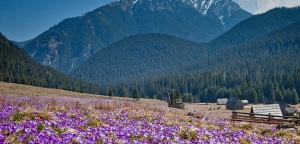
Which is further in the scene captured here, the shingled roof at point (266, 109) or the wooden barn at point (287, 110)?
the wooden barn at point (287, 110)

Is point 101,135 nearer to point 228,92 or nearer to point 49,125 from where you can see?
point 49,125

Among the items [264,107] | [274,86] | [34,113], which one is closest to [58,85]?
[274,86]

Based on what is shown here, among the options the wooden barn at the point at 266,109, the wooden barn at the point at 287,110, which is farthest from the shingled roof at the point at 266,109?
the wooden barn at the point at 287,110

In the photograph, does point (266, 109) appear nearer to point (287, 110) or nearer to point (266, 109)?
point (266, 109)

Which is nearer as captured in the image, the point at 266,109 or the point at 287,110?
the point at 266,109

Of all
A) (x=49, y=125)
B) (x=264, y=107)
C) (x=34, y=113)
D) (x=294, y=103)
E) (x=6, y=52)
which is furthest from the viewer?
(x=6, y=52)

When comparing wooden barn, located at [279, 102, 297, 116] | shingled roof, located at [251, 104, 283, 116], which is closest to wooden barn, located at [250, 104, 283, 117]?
shingled roof, located at [251, 104, 283, 116]

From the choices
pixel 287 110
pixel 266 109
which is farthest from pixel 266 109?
pixel 287 110

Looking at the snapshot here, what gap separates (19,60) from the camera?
190 meters

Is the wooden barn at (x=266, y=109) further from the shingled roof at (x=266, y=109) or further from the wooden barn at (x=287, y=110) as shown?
the wooden barn at (x=287, y=110)

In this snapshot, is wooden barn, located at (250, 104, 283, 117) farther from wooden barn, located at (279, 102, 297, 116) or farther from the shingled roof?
wooden barn, located at (279, 102, 297, 116)

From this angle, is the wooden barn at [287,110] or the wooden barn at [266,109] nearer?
the wooden barn at [266,109]

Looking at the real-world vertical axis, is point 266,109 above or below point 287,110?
above

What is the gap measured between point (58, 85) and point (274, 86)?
114 metres
